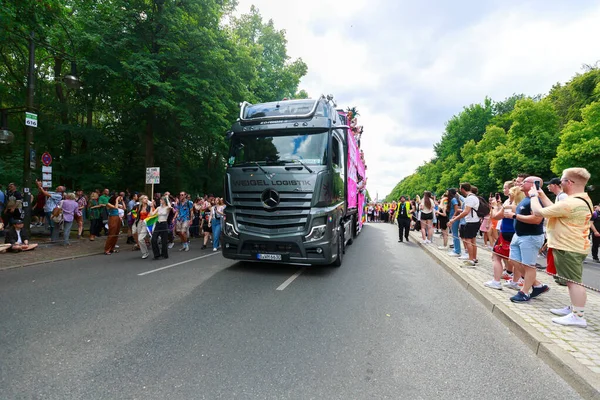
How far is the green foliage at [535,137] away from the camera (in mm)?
24312

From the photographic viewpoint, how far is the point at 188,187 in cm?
2303

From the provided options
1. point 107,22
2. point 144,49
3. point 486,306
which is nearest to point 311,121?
point 486,306

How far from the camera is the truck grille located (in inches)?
242

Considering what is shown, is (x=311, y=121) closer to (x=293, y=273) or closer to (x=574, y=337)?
(x=293, y=273)

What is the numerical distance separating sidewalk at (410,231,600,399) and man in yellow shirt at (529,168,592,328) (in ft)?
0.94

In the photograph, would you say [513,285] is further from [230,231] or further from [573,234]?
[230,231]

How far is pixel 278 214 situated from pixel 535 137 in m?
35.0

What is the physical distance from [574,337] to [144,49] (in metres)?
16.4

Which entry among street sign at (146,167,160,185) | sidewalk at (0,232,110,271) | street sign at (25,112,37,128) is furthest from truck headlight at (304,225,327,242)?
street sign at (25,112,37,128)

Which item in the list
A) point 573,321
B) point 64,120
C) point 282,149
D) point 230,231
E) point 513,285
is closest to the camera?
point 573,321

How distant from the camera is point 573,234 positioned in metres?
3.87

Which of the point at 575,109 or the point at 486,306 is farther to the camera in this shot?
the point at 575,109

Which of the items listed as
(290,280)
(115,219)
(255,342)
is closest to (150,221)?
(115,219)

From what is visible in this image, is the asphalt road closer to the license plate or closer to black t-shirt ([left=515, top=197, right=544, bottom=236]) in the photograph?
the license plate
